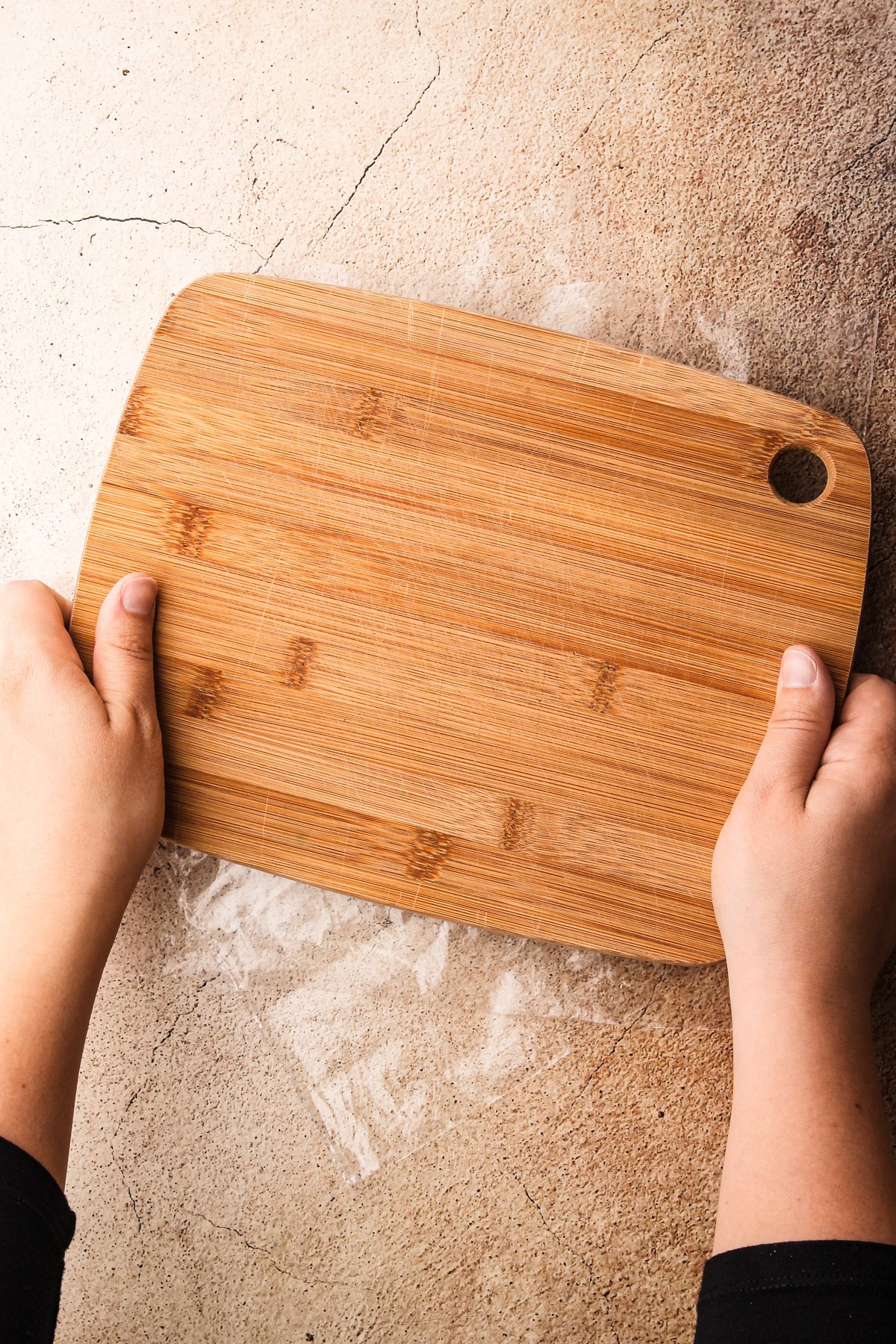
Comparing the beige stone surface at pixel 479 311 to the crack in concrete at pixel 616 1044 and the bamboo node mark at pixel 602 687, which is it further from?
the bamboo node mark at pixel 602 687

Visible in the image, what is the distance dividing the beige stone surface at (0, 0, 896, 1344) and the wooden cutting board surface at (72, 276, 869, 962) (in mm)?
154

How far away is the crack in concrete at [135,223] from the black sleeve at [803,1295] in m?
1.07

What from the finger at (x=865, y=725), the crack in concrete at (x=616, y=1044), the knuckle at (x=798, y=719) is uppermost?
the knuckle at (x=798, y=719)

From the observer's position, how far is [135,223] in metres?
0.95

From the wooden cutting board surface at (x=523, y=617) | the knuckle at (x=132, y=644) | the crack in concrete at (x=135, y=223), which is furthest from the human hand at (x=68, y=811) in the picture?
the crack in concrete at (x=135, y=223)

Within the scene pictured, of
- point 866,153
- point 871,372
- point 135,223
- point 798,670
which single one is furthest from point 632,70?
point 798,670

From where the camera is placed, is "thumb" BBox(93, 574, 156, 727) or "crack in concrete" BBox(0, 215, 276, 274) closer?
"thumb" BBox(93, 574, 156, 727)

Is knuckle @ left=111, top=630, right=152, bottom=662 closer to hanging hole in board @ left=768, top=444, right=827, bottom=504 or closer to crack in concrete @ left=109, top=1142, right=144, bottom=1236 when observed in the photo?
crack in concrete @ left=109, top=1142, right=144, bottom=1236

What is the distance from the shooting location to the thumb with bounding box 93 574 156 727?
0.77m

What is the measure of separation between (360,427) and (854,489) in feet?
1.51

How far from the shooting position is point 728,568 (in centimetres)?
77

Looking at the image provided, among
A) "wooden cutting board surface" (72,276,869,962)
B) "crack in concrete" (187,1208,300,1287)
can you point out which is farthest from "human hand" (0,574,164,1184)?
"crack in concrete" (187,1208,300,1287)

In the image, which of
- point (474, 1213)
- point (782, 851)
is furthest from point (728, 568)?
point (474, 1213)

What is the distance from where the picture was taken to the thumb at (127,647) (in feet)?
2.53
